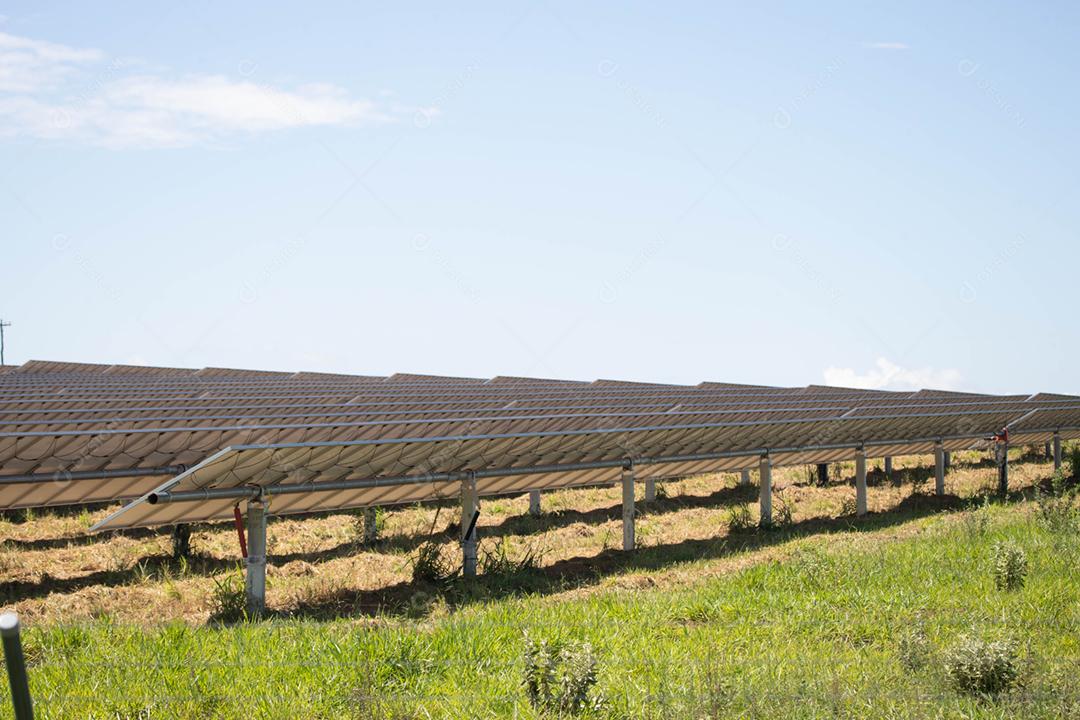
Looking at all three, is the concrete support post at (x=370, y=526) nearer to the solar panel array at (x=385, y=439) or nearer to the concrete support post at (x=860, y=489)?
the solar panel array at (x=385, y=439)

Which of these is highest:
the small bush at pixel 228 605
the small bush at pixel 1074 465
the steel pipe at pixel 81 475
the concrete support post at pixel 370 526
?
the steel pipe at pixel 81 475

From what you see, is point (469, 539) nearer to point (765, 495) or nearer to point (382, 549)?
point (382, 549)

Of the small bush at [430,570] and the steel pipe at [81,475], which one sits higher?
the steel pipe at [81,475]

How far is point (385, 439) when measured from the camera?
16.3 meters

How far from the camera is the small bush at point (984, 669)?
898cm

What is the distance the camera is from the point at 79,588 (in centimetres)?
1577

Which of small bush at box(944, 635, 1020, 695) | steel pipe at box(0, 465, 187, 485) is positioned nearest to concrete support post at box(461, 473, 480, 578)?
steel pipe at box(0, 465, 187, 485)

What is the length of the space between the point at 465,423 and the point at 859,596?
11.3 meters

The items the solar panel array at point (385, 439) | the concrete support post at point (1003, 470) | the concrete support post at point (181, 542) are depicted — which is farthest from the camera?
the concrete support post at point (1003, 470)

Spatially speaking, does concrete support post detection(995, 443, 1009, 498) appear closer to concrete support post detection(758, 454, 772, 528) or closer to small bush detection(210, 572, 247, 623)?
concrete support post detection(758, 454, 772, 528)

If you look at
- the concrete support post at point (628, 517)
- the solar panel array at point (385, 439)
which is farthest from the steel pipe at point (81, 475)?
the concrete support post at point (628, 517)

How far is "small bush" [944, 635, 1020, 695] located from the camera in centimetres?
898

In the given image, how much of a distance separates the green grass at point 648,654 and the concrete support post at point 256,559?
1.18m

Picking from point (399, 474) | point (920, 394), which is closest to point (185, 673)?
point (399, 474)
